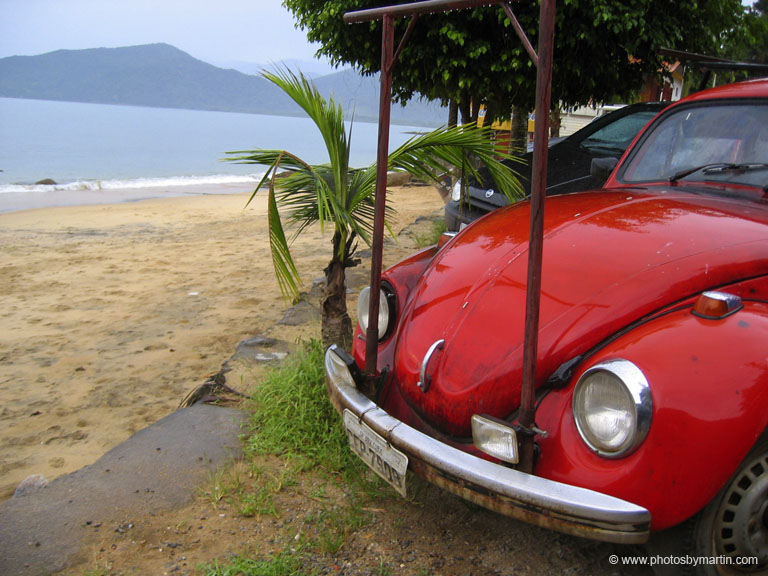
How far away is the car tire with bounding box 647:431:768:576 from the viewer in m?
1.86

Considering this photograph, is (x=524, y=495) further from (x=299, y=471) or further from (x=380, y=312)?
(x=299, y=471)

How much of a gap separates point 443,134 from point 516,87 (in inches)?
104

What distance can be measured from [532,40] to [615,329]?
4.32 m

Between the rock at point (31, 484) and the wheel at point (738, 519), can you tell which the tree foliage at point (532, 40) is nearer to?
the wheel at point (738, 519)

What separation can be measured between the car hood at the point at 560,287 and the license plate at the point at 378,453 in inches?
8.7

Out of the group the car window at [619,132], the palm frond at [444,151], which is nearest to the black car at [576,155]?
the car window at [619,132]

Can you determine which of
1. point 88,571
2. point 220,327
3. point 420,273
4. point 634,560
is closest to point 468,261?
point 420,273

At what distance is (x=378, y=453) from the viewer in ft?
7.45

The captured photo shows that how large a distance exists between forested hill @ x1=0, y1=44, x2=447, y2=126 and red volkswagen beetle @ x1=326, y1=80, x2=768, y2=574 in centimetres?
14893

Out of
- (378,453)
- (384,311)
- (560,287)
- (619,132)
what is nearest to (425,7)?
(560,287)

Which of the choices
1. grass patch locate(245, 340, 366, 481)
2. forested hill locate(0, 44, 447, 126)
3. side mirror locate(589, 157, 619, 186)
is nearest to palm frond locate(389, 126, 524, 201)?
side mirror locate(589, 157, 619, 186)

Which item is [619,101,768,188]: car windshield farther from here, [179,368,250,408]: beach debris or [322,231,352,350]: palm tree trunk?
[179,368,250,408]: beach debris

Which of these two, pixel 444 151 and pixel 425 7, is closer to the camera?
pixel 425 7

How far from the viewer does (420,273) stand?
118 inches
